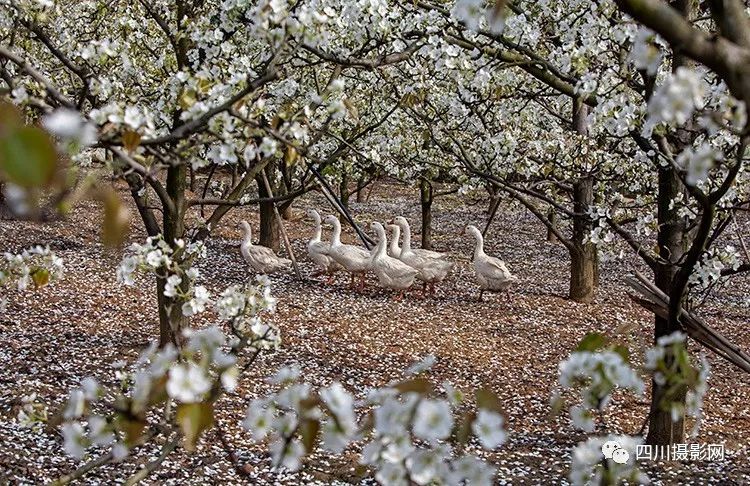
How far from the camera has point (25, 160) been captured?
813mm

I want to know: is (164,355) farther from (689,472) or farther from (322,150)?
(322,150)

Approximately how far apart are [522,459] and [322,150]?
931 centimetres

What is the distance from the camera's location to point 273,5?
8.48ft

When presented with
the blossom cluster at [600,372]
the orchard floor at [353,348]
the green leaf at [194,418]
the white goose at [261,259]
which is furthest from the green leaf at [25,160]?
the white goose at [261,259]

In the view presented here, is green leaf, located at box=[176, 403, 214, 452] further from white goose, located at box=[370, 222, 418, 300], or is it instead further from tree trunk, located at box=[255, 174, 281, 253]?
tree trunk, located at box=[255, 174, 281, 253]

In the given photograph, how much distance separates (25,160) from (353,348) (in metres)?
9.04

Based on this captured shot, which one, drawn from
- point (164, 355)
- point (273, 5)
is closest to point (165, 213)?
point (273, 5)

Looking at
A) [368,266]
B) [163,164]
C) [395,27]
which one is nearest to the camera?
[163,164]

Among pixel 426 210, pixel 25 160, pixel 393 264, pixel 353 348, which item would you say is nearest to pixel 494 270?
pixel 393 264

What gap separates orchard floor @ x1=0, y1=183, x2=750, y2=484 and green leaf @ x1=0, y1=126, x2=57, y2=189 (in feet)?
8.42

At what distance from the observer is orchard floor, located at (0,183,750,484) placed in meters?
6.15

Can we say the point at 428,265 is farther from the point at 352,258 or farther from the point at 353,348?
the point at 353,348

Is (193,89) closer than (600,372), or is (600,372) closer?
(600,372)

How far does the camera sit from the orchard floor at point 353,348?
242 inches
